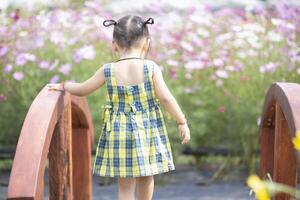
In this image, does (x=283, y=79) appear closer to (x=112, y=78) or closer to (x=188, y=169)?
(x=188, y=169)

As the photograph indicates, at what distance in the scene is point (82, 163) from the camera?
4.32 m

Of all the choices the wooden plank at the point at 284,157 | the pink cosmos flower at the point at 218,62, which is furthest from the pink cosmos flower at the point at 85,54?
the wooden plank at the point at 284,157

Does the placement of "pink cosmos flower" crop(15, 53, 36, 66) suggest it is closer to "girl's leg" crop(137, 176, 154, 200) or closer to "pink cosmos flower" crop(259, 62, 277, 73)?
"pink cosmos flower" crop(259, 62, 277, 73)

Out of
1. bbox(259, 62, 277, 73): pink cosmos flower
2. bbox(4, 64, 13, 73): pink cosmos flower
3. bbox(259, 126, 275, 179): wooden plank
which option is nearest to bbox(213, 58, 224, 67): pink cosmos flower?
bbox(259, 62, 277, 73): pink cosmos flower

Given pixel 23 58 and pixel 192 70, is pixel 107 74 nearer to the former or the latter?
pixel 23 58

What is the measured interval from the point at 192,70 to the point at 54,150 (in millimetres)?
2944

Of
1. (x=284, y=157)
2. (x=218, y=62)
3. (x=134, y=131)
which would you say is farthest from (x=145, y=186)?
(x=218, y=62)

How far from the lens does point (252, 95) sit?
604cm

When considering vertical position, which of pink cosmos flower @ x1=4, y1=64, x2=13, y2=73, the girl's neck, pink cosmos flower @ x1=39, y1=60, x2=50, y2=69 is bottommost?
the girl's neck

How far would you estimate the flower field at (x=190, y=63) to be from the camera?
5895 millimetres

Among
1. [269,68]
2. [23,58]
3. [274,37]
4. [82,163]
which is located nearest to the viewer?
[82,163]

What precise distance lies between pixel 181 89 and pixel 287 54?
818 millimetres

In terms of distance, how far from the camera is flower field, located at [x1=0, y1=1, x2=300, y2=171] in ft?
19.3

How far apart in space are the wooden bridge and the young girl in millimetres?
196
